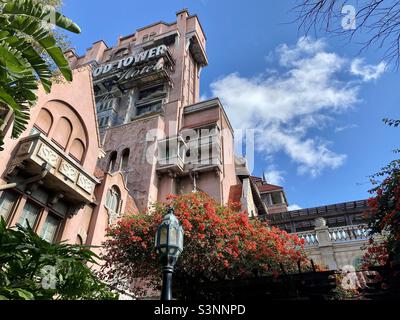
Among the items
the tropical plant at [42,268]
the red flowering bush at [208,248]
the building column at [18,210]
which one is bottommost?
the tropical plant at [42,268]

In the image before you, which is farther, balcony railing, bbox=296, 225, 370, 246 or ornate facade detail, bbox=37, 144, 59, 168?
balcony railing, bbox=296, 225, 370, 246

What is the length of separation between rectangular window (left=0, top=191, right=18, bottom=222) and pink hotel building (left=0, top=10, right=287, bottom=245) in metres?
0.04

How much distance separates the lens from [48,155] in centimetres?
1304

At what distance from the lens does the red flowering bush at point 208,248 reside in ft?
36.5

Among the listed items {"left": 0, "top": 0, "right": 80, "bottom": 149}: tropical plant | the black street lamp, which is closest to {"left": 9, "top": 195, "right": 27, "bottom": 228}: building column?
{"left": 0, "top": 0, "right": 80, "bottom": 149}: tropical plant

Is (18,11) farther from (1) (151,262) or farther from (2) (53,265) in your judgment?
(1) (151,262)

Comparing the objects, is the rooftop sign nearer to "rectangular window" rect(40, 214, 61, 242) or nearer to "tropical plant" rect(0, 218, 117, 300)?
"rectangular window" rect(40, 214, 61, 242)

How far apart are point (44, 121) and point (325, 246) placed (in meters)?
16.6

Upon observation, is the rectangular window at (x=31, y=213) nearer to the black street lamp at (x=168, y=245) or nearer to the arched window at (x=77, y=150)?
the arched window at (x=77, y=150)

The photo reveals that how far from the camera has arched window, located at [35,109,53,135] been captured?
46.4 feet

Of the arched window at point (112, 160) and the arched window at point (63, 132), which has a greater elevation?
the arched window at point (112, 160)

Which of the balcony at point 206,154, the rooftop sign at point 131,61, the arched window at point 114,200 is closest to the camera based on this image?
the arched window at point 114,200

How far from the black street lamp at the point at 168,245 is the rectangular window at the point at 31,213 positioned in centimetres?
928

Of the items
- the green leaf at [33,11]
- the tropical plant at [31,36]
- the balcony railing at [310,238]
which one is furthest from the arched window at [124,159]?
the green leaf at [33,11]
